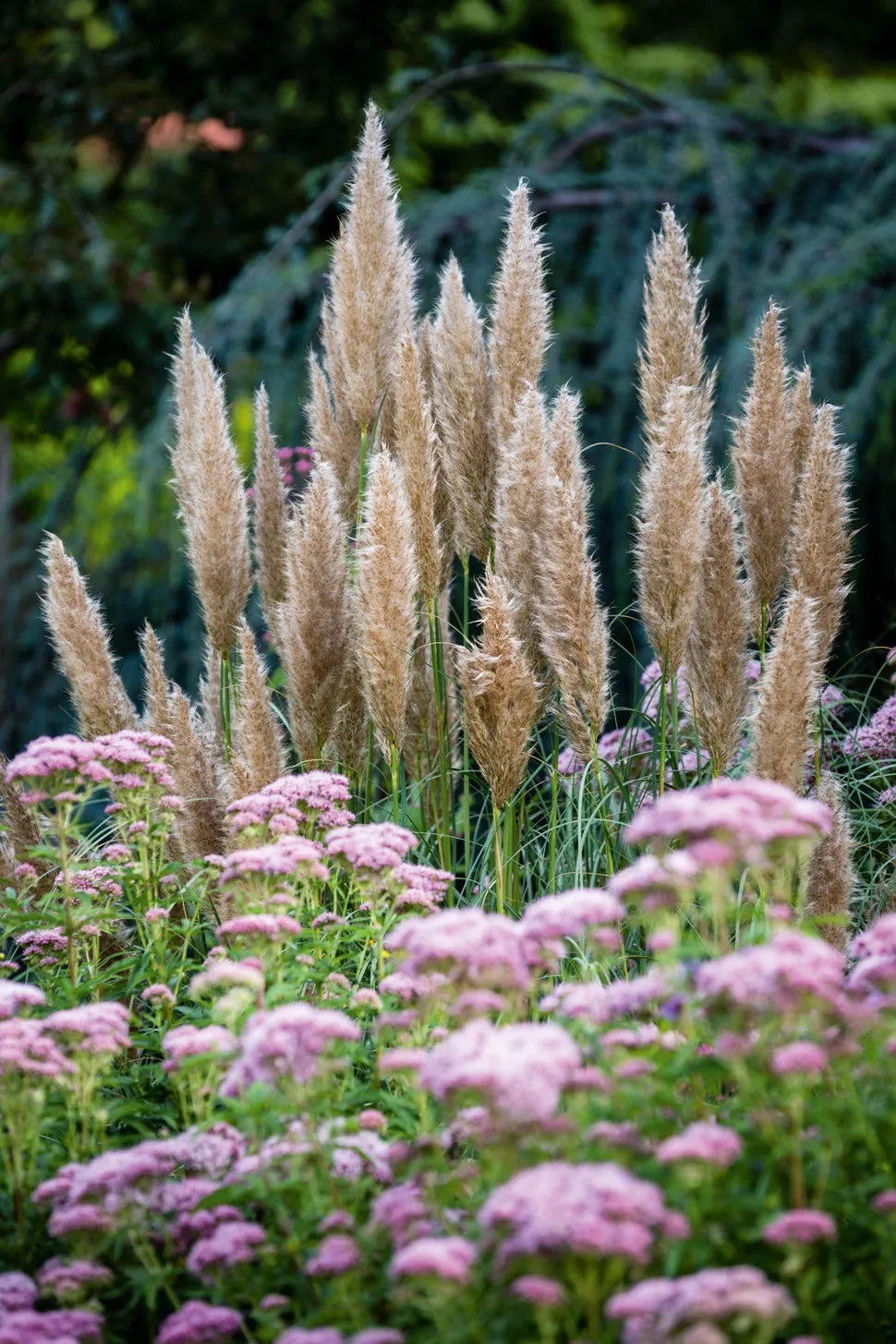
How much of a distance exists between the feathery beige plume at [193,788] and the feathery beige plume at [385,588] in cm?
54

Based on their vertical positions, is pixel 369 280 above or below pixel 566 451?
above

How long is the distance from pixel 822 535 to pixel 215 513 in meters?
1.62

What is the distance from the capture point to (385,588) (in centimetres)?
383

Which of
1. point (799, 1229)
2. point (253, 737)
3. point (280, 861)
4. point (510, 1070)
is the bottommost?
point (799, 1229)

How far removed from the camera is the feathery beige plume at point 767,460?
410cm

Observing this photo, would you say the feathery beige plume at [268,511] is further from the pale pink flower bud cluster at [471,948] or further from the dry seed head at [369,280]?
the pale pink flower bud cluster at [471,948]

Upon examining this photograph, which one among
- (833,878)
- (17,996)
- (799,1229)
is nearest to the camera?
(799,1229)

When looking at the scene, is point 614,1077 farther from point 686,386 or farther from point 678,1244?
point 686,386

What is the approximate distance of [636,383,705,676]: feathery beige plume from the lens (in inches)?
152

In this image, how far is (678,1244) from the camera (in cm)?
211

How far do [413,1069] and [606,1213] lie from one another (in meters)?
0.65

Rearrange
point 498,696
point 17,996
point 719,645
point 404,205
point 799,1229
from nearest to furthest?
point 799,1229 → point 17,996 → point 498,696 → point 719,645 → point 404,205

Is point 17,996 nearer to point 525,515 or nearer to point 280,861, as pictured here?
point 280,861

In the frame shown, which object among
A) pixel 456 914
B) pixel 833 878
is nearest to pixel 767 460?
pixel 833 878
